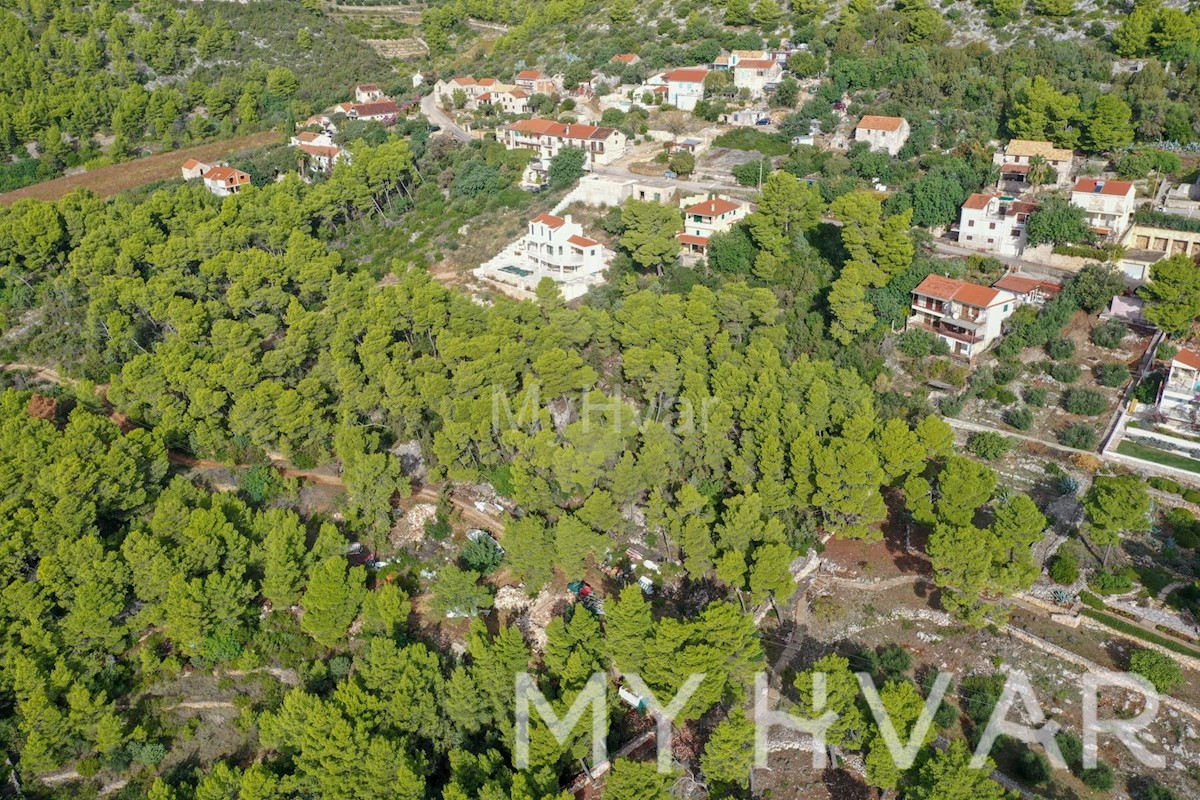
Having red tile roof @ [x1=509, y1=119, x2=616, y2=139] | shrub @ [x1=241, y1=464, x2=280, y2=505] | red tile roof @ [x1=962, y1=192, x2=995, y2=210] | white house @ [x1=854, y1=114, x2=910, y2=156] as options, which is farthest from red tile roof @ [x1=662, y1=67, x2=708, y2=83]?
shrub @ [x1=241, y1=464, x2=280, y2=505]

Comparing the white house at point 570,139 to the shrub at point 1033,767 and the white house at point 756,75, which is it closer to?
the white house at point 756,75

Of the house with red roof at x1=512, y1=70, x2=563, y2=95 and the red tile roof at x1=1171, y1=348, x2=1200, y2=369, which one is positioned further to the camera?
the house with red roof at x1=512, y1=70, x2=563, y2=95

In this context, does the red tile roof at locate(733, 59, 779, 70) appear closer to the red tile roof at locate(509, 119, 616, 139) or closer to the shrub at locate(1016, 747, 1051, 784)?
the red tile roof at locate(509, 119, 616, 139)

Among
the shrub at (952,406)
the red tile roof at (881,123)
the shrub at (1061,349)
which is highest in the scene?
the red tile roof at (881,123)

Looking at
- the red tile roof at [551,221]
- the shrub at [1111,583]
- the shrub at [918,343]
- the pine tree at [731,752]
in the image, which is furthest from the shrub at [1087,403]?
the red tile roof at [551,221]

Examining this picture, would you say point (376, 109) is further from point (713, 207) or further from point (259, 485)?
point (259, 485)

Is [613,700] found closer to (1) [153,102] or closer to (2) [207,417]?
(2) [207,417]

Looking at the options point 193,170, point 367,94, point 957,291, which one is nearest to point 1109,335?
point 957,291
